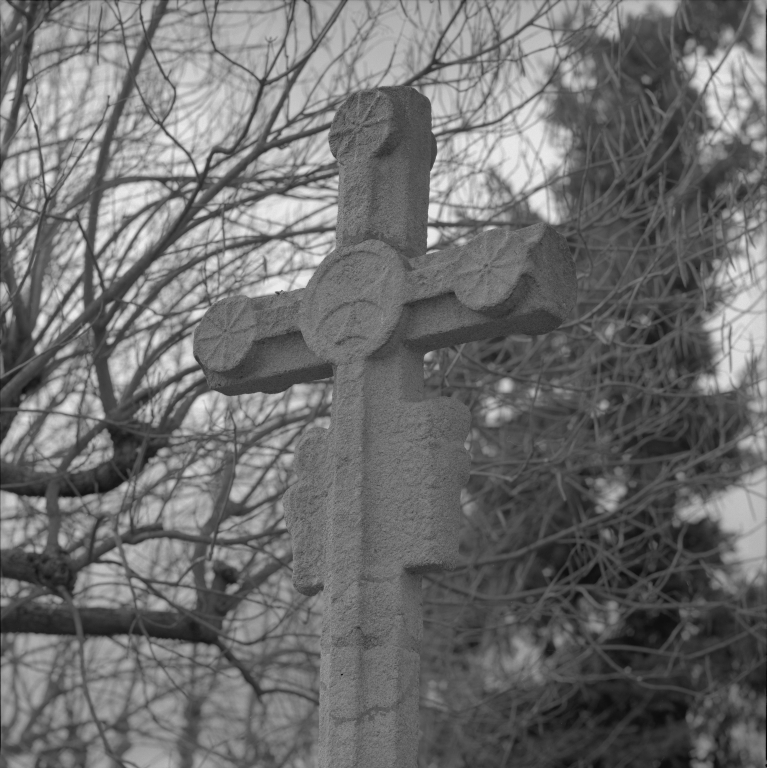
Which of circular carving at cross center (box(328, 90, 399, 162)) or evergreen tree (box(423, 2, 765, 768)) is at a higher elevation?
evergreen tree (box(423, 2, 765, 768))

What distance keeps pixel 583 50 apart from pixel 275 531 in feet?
8.96

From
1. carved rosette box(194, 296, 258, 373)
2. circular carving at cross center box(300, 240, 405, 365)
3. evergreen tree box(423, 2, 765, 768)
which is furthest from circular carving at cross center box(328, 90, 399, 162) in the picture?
evergreen tree box(423, 2, 765, 768)

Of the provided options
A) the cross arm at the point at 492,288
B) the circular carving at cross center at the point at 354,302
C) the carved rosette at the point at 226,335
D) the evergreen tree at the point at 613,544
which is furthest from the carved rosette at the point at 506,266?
the evergreen tree at the point at 613,544

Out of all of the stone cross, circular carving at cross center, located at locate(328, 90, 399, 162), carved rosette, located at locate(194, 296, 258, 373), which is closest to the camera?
the stone cross

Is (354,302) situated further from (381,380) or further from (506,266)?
(506,266)

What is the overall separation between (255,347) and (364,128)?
2.33 ft

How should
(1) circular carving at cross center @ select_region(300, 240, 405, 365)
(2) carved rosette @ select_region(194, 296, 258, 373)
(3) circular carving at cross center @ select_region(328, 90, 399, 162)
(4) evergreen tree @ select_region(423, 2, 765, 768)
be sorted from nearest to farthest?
(1) circular carving at cross center @ select_region(300, 240, 405, 365) → (3) circular carving at cross center @ select_region(328, 90, 399, 162) → (2) carved rosette @ select_region(194, 296, 258, 373) → (4) evergreen tree @ select_region(423, 2, 765, 768)

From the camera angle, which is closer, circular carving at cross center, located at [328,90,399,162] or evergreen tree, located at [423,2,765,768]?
circular carving at cross center, located at [328,90,399,162]

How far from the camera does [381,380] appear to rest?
319cm

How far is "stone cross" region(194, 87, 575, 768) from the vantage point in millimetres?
2920

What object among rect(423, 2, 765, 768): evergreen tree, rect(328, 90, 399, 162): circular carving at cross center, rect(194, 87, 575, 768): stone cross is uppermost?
rect(423, 2, 765, 768): evergreen tree

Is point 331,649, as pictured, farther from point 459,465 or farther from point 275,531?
point 275,531

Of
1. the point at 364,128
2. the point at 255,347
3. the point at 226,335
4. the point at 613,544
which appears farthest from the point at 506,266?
the point at 613,544

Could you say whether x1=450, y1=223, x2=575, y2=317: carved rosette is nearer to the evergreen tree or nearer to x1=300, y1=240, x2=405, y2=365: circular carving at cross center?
x1=300, y1=240, x2=405, y2=365: circular carving at cross center
